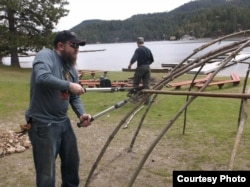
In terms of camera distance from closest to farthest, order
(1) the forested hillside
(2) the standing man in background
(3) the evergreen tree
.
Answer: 1. (2) the standing man in background
2. (3) the evergreen tree
3. (1) the forested hillside

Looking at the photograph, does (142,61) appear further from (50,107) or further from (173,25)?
(173,25)

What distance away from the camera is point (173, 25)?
127 metres

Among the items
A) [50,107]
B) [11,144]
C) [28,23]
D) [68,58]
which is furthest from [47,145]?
[28,23]

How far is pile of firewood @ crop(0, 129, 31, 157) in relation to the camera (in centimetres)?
703

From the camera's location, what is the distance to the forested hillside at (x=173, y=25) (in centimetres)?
8400

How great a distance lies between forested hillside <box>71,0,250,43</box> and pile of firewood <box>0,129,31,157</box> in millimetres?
74850

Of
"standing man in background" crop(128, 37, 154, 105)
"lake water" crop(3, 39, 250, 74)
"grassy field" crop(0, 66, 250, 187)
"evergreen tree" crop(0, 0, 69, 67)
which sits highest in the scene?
"evergreen tree" crop(0, 0, 69, 67)

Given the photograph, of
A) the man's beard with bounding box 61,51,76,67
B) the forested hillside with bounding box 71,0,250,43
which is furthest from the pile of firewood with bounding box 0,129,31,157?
the forested hillside with bounding box 71,0,250,43

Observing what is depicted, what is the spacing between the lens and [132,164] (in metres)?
6.28

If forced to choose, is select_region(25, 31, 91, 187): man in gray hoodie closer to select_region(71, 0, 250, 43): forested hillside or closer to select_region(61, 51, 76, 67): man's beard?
select_region(61, 51, 76, 67): man's beard

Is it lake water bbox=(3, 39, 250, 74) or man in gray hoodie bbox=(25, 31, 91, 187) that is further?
lake water bbox=(3, 39, 250, 74)

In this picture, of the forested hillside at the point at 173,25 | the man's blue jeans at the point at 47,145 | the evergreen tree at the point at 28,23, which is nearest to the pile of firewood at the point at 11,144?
the man's blue jeans at the point at 47,145

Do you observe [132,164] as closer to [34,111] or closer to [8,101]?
[34,111]

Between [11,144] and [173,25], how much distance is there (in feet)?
406
